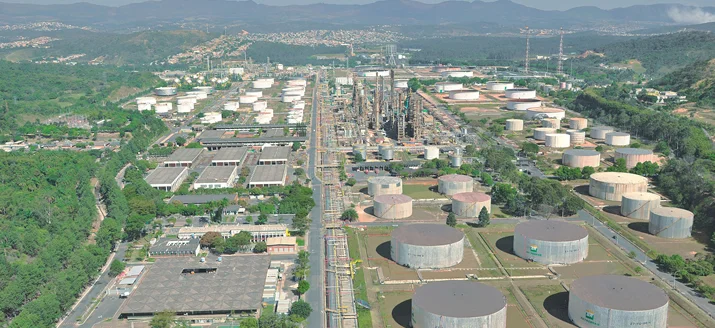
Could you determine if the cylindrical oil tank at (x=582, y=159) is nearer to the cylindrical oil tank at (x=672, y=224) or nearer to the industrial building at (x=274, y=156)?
the cylindrical oil tank at (x=672, y=224)

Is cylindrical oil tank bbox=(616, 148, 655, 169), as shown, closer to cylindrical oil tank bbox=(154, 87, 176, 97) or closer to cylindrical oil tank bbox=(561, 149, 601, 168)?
cylindrical oil tank bbox=(561, 149, 601, 168)

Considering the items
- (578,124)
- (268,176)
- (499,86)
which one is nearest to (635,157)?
(578,124)

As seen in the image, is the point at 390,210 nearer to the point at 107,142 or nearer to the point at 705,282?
the point at 705,282

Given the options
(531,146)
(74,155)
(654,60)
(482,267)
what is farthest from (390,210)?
(654,60)

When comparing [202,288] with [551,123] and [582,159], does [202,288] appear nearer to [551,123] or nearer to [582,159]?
[582,159]

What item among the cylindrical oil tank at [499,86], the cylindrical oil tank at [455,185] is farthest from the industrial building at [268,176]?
the cylindrical oil tank at [499,86]

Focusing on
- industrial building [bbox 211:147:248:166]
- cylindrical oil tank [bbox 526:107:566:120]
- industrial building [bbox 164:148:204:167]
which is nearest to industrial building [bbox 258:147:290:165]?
industrial building [bbox 211:147:248:166]

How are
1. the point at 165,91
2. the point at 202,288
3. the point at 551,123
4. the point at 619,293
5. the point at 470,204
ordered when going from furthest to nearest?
the point at 165,91 < the point at 551,123 < the point at 470,204 < the point at 202,288 < the point at 619,293
